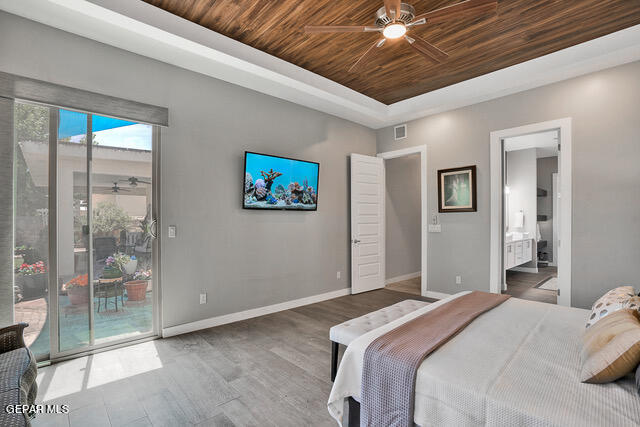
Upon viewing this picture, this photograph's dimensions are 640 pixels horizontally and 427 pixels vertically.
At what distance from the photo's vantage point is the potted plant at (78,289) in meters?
2.80

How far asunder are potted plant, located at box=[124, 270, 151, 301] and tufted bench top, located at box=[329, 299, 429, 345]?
79.1 inches

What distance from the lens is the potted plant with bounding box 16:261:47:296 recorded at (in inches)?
101

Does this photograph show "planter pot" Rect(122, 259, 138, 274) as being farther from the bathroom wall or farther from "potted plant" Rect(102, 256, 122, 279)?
the bathroom wall

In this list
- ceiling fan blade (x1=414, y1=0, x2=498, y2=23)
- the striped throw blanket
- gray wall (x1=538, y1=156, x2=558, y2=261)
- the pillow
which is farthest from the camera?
gray wall (x1=538, y1=156, x2=558, y2=261)

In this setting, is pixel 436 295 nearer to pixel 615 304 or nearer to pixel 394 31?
pixel 615 304

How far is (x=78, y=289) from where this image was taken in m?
2.84

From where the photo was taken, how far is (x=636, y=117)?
3.22 m

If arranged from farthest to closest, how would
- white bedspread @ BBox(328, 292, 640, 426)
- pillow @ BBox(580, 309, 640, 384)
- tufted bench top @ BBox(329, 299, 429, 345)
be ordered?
tufted bench top @ BBox(329, 299, 429, 345) < pillow @ BBox(580, 309, 640, 384) < white bedspread @ BBox(328, 292, 640, 426)

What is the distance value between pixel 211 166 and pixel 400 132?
3.21m

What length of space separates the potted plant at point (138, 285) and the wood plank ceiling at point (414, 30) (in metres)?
2.51

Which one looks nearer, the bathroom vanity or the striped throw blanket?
the striped throw blanket

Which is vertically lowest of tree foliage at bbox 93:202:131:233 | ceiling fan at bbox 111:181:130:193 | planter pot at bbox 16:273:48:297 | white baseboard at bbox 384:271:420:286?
white baseboard at bbox 384:271:420:286

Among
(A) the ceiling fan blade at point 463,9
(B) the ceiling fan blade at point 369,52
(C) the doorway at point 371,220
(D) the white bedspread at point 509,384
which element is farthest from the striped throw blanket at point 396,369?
(C) the doorway at point 371,220

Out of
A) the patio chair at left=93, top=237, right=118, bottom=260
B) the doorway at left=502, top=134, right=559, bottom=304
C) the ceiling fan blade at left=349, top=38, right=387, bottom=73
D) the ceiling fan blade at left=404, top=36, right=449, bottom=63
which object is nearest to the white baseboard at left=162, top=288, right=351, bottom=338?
the patio chair at left=93, top=237, right=118, bottom=260
